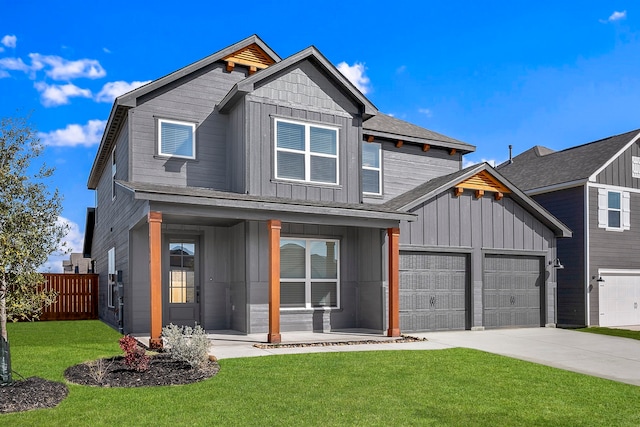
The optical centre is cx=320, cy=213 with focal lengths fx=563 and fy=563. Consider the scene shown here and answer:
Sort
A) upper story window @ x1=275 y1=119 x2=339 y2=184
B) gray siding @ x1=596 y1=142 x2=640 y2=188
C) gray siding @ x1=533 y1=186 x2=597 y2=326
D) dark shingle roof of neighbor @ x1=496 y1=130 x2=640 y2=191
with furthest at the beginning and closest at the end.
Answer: dark shingle roof of neighbor @ x1=496 y1=130 x2=640 y2=191
gray siding @ x1=596 y1=142 x2=640 y2=188
gray siding @ x1=533 y1=186 x2=597 y2=326
upper story window @ x1=275 y1=119 x2=339 y2=184

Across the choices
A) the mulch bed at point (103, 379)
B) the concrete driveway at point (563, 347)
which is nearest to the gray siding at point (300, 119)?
the concrete driveway at point (563, 347)

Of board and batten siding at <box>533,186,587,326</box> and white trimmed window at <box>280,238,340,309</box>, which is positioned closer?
white trimmed window at <box>280,238,340,309</box>

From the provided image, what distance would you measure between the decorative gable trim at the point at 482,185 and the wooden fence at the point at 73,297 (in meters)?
13.5

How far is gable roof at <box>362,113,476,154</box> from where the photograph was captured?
1727 centimetres

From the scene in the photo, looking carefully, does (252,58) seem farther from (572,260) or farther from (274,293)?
(572,260)

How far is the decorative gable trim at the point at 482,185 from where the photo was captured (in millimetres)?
15634

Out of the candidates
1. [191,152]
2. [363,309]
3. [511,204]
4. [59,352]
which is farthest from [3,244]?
[511,204]

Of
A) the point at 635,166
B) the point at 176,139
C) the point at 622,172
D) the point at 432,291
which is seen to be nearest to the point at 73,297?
the point at 176,139

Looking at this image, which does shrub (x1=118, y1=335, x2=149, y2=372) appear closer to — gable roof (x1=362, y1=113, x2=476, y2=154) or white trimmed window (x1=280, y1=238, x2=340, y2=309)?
white trimmed window (x1=280, y1=238, x2=340, y2=309)

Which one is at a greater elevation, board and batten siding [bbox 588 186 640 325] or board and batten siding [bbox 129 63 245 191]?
board and batten siding [bbox 129 63 245 191]

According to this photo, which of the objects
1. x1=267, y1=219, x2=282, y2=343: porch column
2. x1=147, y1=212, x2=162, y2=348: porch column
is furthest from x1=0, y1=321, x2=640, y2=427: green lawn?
x1=267, y1=219, x2=282, y2=343: porch column

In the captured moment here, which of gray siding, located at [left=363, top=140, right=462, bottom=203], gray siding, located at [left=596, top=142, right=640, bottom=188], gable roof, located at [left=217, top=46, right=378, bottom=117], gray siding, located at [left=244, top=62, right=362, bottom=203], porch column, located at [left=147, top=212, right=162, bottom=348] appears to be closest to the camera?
porch column, located at [left=147, top=212, right=162, bottom=348]

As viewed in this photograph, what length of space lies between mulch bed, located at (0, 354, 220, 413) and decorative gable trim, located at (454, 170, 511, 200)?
901 centimetres

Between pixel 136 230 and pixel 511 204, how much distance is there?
34.7 feet
